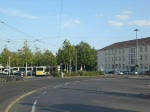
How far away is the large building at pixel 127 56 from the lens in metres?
136

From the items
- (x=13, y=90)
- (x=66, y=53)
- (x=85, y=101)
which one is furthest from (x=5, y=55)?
(x=85, y=101)

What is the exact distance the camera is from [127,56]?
486 feet

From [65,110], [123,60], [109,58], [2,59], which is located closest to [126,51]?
[123,60]

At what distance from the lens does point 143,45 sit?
139m

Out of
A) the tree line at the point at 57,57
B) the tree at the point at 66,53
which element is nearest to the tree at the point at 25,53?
the tree line at the point at 57,57

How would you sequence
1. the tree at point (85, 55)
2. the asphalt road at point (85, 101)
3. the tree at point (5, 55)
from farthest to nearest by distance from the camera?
the tree at point (85, 55), the tree at point (5, 55), the asphalt road at point (85, 101)

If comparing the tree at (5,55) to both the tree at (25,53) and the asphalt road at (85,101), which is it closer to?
the tree at (25,53)

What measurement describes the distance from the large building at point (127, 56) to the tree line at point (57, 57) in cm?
587

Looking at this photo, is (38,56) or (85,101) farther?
(38,56)

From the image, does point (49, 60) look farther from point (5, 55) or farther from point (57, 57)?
point (5, 55)

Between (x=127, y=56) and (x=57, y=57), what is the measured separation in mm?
33402

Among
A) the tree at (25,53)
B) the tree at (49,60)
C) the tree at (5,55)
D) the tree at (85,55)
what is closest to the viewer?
the tree at (25,53)

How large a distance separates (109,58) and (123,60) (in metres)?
13.2

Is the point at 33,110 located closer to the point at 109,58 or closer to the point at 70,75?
the point at 70,75
